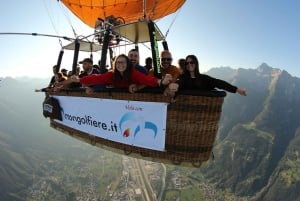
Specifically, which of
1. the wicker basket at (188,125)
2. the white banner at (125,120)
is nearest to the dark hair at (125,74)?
the wicker basket at (188,125)

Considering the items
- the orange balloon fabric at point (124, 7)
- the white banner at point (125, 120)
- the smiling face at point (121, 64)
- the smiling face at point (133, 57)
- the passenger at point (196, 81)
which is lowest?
the white banner at point (125, 120)

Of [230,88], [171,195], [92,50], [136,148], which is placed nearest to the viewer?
[230,88]

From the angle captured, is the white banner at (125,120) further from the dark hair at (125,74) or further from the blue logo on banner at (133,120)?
the dark hair at (125,74)

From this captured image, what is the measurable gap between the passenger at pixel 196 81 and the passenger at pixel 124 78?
664 millimetres

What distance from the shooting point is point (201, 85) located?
6598mm

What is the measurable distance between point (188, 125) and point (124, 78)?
1.77m

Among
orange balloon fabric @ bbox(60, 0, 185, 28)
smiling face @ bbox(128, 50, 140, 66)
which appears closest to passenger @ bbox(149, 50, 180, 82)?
smiling face @ bbox(128, 50, 140, 66)

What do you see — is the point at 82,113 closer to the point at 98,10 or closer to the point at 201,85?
the point at 201,85

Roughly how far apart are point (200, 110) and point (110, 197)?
204356 mm

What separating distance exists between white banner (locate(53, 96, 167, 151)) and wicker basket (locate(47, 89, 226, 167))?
0.49ft

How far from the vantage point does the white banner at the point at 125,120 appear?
705 cm

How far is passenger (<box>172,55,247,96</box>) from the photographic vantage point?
21.4 ft

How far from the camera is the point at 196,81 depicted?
6645mm

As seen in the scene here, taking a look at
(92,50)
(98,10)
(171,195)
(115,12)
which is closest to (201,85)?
(115,12)
